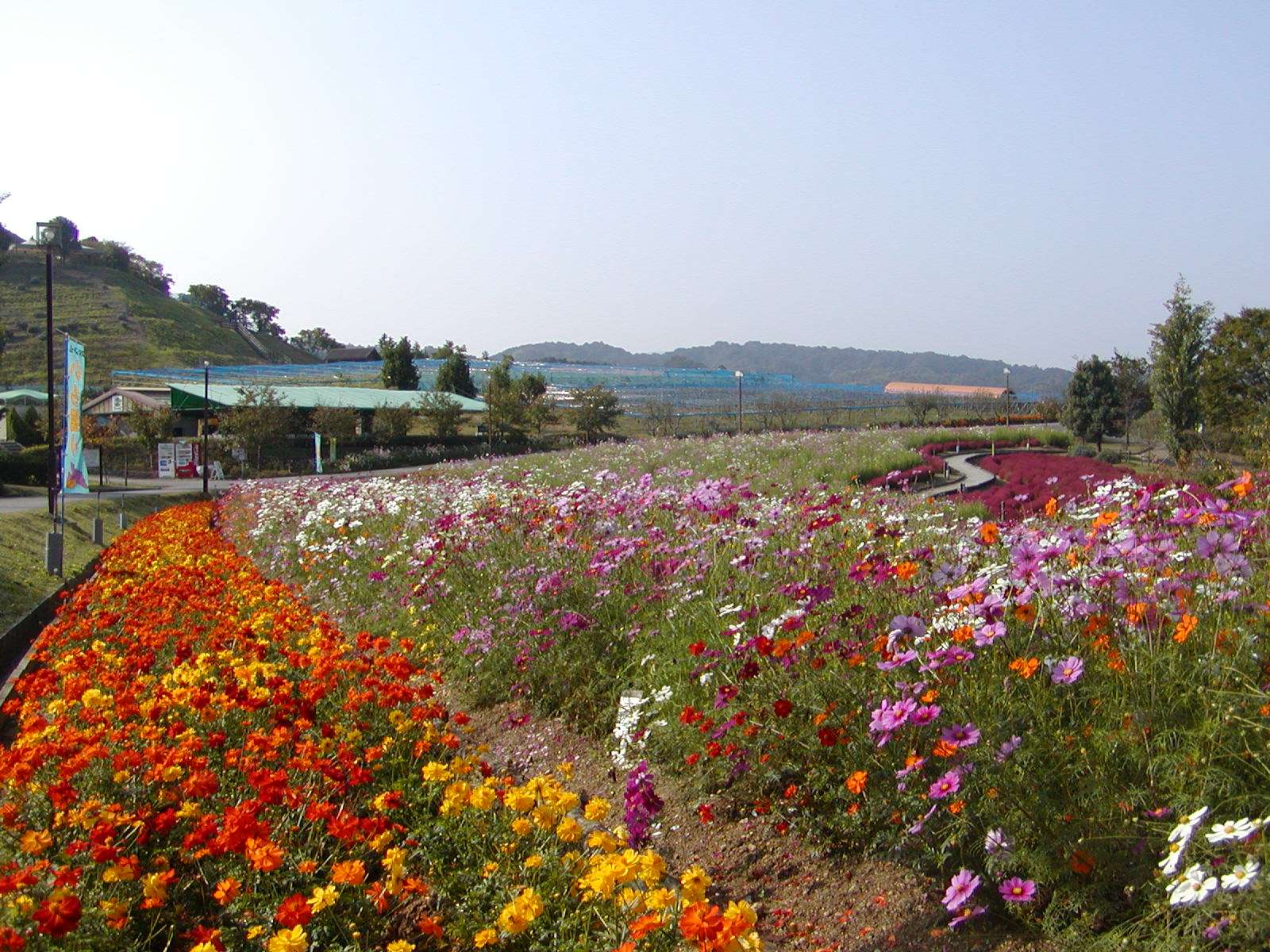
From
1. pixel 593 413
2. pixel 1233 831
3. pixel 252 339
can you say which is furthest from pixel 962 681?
pixel 252 339

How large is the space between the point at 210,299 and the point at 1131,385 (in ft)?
341

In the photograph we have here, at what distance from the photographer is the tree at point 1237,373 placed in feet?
92.1

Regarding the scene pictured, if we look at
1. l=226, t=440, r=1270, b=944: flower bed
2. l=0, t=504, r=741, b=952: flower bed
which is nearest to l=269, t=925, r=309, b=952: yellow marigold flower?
l=0, t=504, r=741, b=952: flower bed

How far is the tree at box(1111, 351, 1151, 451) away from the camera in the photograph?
36.4 meters

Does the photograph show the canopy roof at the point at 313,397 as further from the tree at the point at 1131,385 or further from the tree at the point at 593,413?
the tree at the point at 1131,385

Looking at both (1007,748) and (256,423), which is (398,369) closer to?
(256,423)

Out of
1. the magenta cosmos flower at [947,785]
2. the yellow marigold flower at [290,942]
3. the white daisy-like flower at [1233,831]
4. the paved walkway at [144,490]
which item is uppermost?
the white daisy-like flower at [1233,831]

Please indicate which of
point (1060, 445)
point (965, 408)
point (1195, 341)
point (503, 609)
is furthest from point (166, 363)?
point (503, 609)

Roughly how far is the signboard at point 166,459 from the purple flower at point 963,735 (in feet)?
117

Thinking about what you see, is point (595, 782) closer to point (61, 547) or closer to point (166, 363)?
point (61, 547)

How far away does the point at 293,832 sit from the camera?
3420 mm

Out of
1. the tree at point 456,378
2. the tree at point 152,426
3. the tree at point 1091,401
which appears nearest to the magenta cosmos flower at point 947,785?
the tree at point 1091,401

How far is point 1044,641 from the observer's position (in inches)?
133

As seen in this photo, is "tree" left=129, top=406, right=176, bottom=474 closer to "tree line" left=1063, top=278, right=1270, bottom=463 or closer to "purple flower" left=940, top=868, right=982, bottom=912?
"tree line" left=1063, top=278, right=1270, bottom=463
